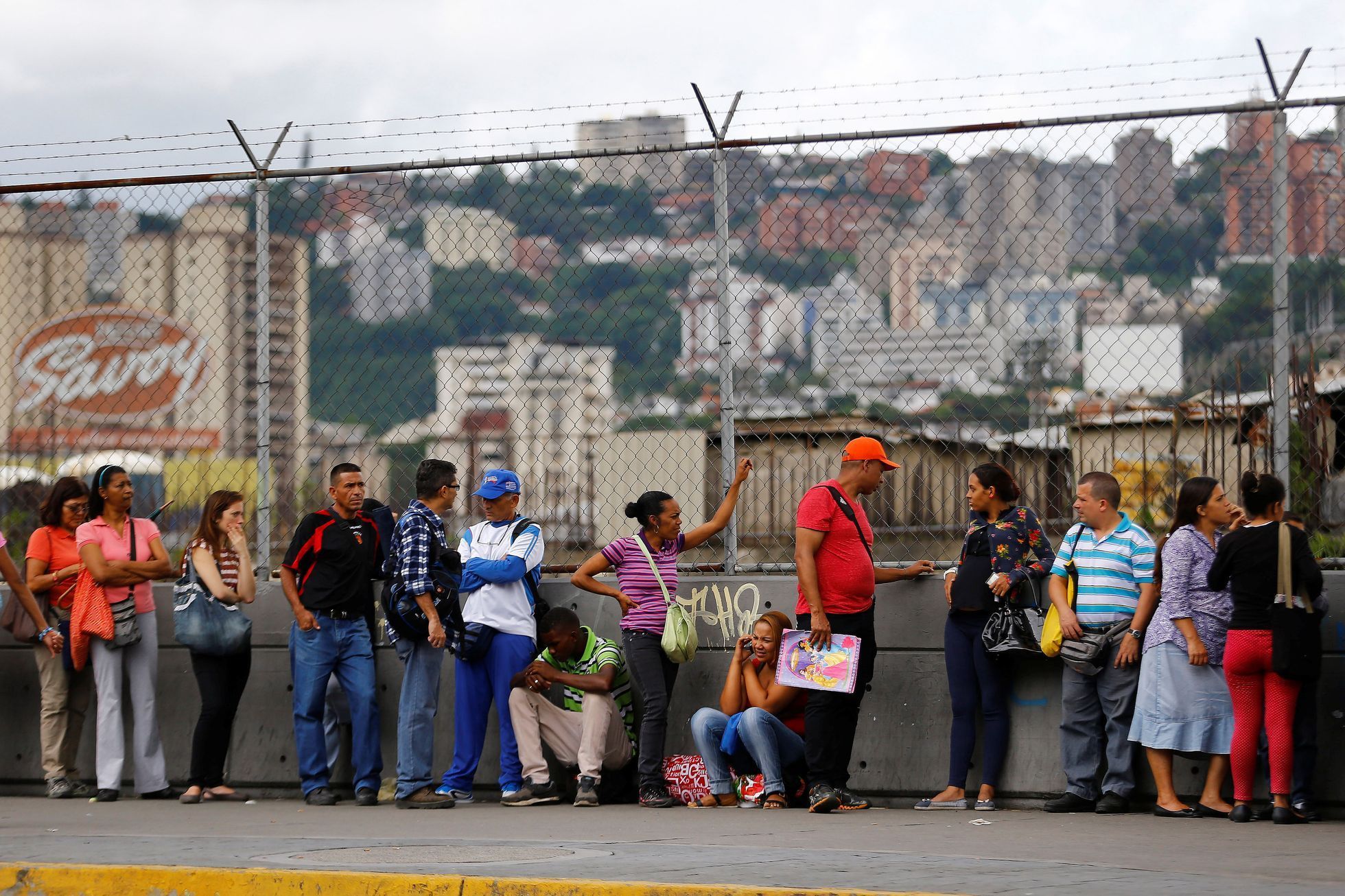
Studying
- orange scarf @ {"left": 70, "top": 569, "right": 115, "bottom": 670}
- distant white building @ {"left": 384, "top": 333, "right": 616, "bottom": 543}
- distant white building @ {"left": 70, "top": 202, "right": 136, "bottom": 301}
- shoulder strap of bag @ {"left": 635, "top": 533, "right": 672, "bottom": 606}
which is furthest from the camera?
distant white building @ {"left": 70, "top": 202, "right": 136, "bottom": 301}

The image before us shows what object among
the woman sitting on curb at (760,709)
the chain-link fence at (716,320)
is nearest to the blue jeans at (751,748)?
the woman sitting on curb at (760,709)

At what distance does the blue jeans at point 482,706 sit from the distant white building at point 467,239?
2362 millimetres

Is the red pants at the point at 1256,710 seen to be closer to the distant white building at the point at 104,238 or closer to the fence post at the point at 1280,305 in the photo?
the fence post at the point at 1280,305

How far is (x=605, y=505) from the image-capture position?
34.5 feet

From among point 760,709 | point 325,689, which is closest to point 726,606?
point 760,709

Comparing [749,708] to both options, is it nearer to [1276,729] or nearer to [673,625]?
[673,625]

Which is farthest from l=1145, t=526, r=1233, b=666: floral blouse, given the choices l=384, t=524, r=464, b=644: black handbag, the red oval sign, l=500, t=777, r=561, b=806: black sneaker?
the red oval sign

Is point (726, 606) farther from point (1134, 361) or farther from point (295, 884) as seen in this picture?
point (295, 884)

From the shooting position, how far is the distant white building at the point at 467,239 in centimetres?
964

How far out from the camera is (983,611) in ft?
27.2

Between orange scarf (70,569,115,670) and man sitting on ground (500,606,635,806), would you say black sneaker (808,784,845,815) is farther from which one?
orange scarf (70,569,115,670)

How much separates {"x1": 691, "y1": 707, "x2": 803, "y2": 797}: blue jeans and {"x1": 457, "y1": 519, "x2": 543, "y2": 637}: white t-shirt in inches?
44.6

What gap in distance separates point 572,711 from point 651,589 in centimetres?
89

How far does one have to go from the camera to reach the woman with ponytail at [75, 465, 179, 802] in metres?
Answer: 9.30
